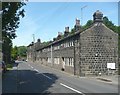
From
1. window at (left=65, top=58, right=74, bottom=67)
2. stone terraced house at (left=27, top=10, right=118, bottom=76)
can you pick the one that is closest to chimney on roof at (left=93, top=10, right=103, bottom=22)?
stone terraced house at (left=27, top=10, right=118, bottom=76)

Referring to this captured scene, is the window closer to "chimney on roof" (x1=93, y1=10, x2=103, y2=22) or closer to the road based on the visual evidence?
"chimney on roof" (x1=93, y1=10, x2=103, y2=22)

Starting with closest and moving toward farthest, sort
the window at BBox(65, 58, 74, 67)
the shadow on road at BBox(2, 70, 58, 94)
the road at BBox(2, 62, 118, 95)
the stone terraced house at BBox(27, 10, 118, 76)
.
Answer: the road at BBox(2, 62, 118, 95), the shadow on road at BBox(2, 70, 58, 94), the stone terraced house at BBox(27, 10, 118, 76), the window at BBox(65, 58, 74, 67)

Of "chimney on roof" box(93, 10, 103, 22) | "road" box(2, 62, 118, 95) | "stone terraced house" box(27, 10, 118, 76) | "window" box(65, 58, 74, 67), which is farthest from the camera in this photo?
"window" box(65, 58, 74, 67)

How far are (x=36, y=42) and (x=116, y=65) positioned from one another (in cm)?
9660

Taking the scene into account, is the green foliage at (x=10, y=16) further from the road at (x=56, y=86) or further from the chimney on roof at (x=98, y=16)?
the chimney on roof at (x=98, y=16)

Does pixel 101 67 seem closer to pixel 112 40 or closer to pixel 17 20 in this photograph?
pixel 112 40

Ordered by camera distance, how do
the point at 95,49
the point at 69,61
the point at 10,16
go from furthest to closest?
the point at 69,61 → the point at 95,49 → the point at 10,16

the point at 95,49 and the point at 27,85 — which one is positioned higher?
the point at 95,49

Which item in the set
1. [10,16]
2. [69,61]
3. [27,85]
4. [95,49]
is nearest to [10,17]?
[10,16]

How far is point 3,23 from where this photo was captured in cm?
2289

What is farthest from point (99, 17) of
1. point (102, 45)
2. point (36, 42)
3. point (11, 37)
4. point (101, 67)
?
point (36, 42)

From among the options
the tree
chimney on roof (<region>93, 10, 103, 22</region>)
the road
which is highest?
chimney on roof (<region>93, 10, 103, 22</region>)

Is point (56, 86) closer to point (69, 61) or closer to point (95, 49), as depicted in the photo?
point (95, 49)

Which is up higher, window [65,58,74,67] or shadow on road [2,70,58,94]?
window [65,58,74,67]
